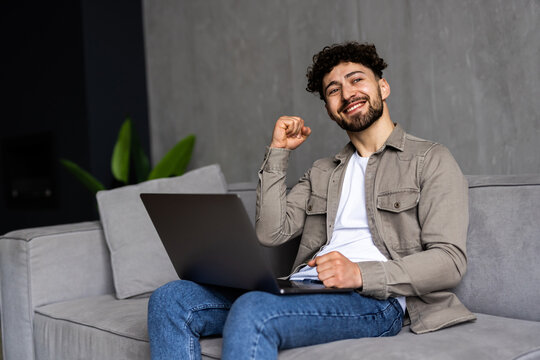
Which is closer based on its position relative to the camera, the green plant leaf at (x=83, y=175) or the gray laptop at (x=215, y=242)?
the gray laptop at (x=215, y=242)

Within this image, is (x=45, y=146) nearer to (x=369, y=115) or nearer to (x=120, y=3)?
(x=120, y=3)

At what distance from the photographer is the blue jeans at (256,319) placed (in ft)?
4.29

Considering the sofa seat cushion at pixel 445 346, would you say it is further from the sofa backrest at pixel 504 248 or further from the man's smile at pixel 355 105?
the man's smile at pixel 355 105

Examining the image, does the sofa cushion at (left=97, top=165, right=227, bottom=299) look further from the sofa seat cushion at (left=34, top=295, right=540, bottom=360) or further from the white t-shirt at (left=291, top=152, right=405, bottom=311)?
the white t-shirt at (left=291, top=152, right=405, bottom=311)

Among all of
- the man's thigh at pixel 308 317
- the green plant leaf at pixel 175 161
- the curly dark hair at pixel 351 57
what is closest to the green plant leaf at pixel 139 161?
the green plant leaf at pixel 175 161

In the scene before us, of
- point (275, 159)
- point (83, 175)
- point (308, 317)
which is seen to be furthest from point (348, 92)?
point (83, 175)

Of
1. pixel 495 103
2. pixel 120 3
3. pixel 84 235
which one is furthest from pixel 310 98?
pixel 120 3

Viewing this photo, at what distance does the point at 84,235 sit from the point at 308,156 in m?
1.20

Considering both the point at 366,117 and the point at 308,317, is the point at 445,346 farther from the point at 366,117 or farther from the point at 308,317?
the point at 366,117

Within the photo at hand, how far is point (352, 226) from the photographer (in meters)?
1.75

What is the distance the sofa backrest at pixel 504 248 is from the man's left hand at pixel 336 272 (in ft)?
1.54

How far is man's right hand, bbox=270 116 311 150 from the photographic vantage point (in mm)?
1858

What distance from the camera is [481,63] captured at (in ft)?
7.64

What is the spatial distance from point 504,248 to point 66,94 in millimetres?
3606
